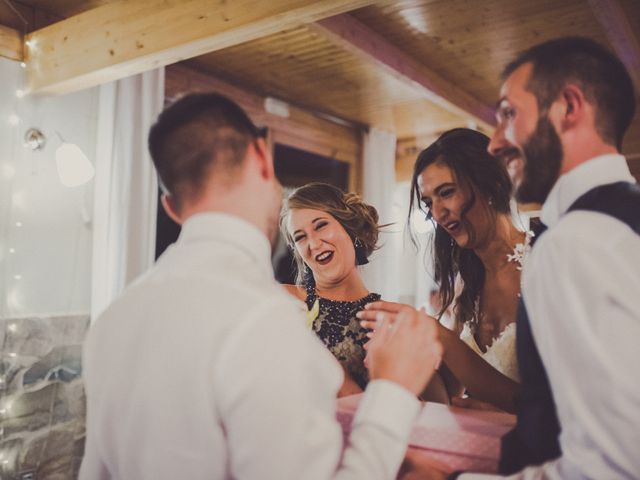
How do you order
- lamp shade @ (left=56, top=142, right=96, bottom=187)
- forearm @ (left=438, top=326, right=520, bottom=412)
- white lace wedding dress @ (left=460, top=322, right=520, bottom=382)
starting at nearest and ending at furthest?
forearm @ (left=438, top=326, right=520, bottom=412), white lace wedding dress @ (left=460, top=322, right=520, bottom=382), lamp shade @ (left=56, top=142, right=96, bottom=187)

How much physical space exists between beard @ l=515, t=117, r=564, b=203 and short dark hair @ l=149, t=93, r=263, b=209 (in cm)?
55

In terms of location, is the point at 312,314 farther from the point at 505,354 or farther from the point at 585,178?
the point at 585,178

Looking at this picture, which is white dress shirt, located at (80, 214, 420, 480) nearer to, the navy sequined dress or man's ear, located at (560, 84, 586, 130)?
man's ear, located at (560, 84, 586, 130)

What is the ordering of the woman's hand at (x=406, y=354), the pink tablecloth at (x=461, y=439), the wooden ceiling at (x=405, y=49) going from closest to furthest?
the woman's hand at (x=406, y=354) < the pink tablecloth at (x=461, y=439) < the wooden ceiling at (x=405, y=49)

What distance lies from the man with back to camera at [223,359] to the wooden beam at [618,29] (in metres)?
3.02

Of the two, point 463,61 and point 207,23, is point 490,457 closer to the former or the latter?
point 207,23

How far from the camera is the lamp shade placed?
3.42 metres

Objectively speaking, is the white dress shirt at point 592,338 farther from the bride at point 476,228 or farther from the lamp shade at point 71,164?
the lamp shade at point 71,164

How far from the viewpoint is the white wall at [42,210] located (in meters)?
3.38

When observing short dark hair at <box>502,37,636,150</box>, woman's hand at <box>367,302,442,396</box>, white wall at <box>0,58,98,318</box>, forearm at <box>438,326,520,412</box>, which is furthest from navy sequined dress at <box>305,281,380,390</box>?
white wall at <box>0,58,98,318</box>

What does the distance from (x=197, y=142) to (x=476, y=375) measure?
108 centimetres

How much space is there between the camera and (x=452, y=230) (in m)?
2.14

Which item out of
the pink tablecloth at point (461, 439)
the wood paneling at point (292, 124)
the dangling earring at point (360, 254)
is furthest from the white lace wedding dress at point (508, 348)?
the wood paneling at point (292, 124)

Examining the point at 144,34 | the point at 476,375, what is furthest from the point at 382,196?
the point at 476,375
